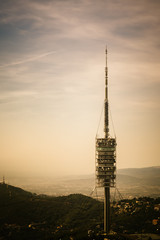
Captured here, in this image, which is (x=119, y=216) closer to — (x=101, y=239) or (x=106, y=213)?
(x=106, y=213)

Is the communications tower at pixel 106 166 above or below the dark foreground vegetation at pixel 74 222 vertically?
above

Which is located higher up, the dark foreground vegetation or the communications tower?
the communications tower

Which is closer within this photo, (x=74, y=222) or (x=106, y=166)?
(x=106, y=166)

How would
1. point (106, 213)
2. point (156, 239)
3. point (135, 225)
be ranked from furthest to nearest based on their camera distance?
point (135, 225), point (106, 213), point (156, 239)

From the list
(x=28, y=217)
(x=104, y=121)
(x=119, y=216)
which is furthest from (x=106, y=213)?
(x=28, y=217)

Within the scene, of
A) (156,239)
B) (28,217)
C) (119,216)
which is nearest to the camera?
(156,239)

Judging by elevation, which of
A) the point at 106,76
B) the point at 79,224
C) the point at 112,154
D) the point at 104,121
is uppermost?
the point at 106,76

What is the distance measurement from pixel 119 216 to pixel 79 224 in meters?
28.8

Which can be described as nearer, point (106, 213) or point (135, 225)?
point (106, 213)

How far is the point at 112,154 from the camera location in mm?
140250

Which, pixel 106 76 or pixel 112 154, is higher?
pixel 106 76

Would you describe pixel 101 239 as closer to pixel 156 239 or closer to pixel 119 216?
pixel 156 239

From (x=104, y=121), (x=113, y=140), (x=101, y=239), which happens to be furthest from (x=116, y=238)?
(x=104, y=121)

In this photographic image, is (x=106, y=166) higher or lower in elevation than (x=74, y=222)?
higher
